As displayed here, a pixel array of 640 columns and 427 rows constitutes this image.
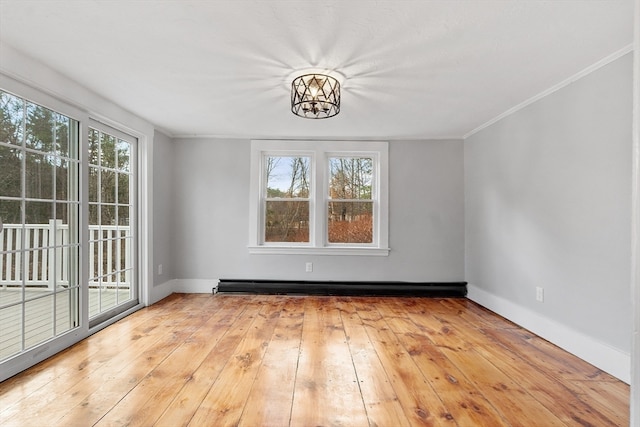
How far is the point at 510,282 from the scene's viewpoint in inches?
127

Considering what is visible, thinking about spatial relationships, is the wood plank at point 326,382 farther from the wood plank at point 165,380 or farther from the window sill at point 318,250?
the window sill at point 318,250

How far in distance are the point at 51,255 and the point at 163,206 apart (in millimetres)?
1676

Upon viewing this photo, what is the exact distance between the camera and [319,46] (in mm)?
1965

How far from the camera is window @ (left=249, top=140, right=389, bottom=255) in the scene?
426 cm

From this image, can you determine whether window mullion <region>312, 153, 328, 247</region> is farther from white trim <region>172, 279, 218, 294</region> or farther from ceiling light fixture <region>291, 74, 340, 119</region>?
ceiling light fixture <region>291, 74, 340, 119</region>

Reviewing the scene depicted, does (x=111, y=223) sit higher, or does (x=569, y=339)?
(x=111, y=223)

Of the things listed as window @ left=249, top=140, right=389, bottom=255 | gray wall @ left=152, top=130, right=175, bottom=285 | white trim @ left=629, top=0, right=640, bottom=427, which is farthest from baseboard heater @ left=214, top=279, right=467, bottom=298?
white trim @ left=629, top=0, right=640, bottom=427

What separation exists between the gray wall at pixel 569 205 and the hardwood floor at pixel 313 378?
42 cm

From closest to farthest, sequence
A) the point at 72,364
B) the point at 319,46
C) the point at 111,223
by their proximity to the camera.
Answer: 1. the point at 319,46
2. the point at 72,364
3. the point at 111,223

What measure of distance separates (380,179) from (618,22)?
8.93 feet

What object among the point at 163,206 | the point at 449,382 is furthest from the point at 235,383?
the point at 163,206

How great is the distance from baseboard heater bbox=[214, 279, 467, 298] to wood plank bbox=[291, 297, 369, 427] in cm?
111

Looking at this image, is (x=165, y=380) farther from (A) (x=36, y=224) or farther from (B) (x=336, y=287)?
(B) (x=336, y=287)

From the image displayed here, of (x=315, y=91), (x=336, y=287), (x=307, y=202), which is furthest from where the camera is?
(x=307, y=202)
